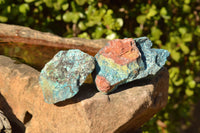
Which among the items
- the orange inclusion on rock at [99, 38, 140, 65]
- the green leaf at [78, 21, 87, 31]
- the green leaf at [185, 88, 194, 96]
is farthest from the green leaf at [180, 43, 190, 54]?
the orange inclusion on rock at [99, 38, 140, 65]

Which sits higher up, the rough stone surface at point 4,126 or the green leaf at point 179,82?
the rough stone surface at point 4,126

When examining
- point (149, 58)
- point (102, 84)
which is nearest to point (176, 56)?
point (149, 58)

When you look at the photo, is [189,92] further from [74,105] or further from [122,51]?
[74,105]

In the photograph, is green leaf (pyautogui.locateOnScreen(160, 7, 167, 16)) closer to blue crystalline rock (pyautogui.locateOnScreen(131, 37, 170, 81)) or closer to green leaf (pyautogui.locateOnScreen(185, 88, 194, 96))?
green leaf (pyautogui.locateOnScreen(185, 88, 194, 96))

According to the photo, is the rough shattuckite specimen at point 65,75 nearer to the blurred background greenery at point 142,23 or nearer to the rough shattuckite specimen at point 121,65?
the rough shattuckite specimen at point 121,65

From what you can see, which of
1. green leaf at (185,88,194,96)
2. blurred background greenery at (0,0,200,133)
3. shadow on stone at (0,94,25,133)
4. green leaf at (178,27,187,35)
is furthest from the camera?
green leaf at (185,88,194,96)

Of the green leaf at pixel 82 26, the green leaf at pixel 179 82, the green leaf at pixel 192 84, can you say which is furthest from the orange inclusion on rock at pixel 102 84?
the green leaf at pixel 192 84

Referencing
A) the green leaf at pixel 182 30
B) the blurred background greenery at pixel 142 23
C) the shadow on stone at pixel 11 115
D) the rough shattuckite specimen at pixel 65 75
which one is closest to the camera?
the rough shattuckite specimen at pixel 65 75

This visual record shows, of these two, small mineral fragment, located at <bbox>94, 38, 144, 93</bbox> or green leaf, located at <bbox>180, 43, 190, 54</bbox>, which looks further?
green leaf, located at <bbox>180, 43, 190, 54</bbox>
